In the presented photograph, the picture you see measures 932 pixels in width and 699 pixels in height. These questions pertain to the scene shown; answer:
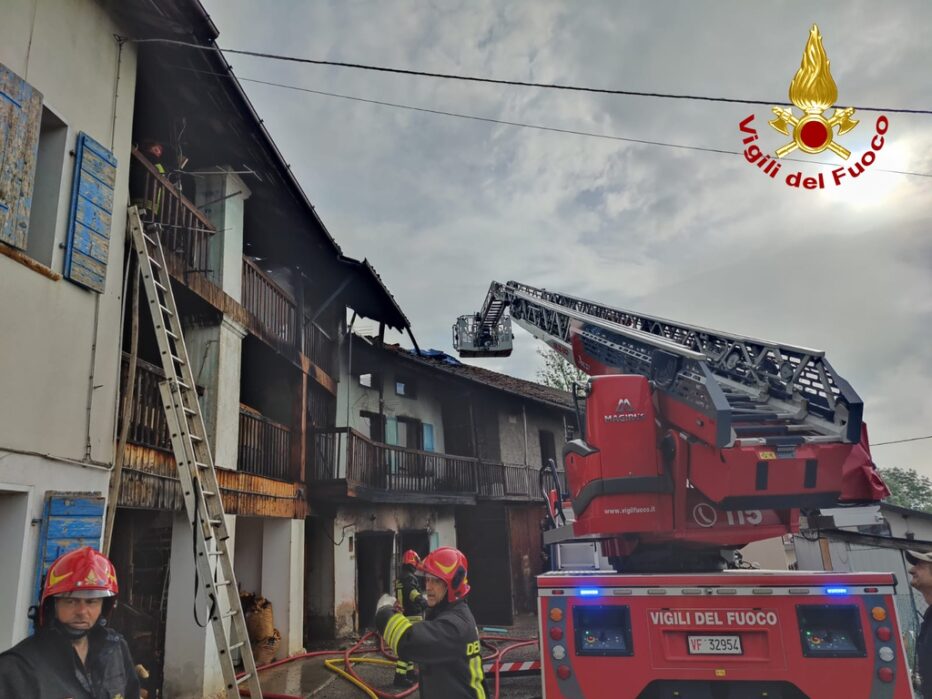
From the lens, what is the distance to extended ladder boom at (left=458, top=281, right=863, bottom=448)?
464cm

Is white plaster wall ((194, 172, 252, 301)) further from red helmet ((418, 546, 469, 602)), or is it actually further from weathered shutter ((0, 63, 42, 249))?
red helmet ((418, 546, 469, 602))

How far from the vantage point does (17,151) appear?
16.1ft

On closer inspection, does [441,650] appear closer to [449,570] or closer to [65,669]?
[449,570]

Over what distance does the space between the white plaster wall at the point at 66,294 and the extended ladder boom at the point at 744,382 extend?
4.98 metres

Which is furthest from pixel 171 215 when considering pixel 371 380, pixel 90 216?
pixel 371 380

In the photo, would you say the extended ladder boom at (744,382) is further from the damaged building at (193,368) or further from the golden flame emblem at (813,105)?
the damaged building at (193,368)

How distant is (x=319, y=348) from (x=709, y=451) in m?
10.0

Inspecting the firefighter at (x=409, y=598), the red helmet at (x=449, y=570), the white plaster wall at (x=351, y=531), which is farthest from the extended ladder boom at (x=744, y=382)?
the white plaster wall at (x=351, y=531)

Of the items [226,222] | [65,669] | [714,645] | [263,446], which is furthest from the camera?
[263,446]

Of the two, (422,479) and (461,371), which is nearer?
(422,479)

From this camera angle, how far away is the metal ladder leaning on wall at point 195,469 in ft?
17.1

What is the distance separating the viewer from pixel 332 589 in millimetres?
12492

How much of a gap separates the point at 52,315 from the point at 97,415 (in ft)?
3.14

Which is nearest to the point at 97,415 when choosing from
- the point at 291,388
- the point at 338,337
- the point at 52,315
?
the point at 52,315
